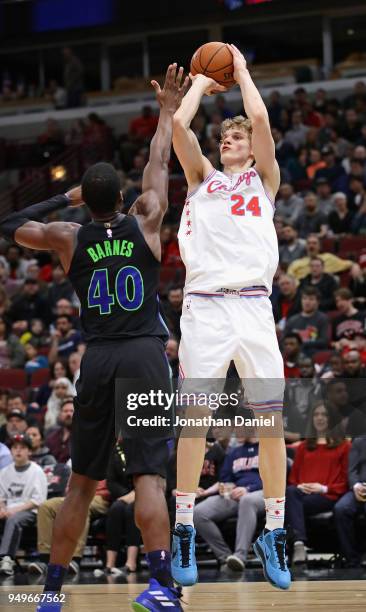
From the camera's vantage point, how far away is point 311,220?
54.6 ft

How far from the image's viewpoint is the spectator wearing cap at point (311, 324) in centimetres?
1349

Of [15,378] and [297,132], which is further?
[297,132]

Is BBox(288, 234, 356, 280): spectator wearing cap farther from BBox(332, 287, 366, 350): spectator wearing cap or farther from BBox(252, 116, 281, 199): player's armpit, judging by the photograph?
BBox(252, 116, 281, 199): player's armpit

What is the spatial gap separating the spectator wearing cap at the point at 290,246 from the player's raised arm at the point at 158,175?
362 inches

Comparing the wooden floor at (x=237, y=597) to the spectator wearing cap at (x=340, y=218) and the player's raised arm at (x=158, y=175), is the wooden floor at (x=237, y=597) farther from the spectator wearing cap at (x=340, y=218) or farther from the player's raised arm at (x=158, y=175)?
the spectator wearing cap at (x=340, y=218)

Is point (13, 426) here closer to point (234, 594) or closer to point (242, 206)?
point (234, 594)

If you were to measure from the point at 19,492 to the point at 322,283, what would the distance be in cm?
518

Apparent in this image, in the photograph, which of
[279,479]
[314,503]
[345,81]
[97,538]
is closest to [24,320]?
[97,538]

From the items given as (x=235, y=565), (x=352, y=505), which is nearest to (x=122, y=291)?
(x=235, y=565)

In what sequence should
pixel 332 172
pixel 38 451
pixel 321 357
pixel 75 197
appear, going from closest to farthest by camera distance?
pixel 75 197 < pixel 38 451 < pixel 321 357 < pixel 332 172

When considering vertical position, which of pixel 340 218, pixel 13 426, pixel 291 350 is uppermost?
pixel 340 218

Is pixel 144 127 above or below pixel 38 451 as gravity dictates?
above

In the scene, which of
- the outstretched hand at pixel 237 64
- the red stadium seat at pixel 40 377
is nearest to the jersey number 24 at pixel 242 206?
the outstretched hand at pixel 237 64

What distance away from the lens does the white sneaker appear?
10867 millimetres
